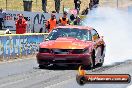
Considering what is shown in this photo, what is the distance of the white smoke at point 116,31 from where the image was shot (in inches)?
880

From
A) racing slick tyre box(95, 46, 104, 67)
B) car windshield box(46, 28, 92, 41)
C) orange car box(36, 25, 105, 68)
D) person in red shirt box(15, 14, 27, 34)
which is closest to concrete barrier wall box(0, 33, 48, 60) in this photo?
person in red shirt box(15, 14, 27, 34)

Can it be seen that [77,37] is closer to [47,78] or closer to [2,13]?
[47,78]

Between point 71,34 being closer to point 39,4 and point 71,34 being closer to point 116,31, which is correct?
point 116,31

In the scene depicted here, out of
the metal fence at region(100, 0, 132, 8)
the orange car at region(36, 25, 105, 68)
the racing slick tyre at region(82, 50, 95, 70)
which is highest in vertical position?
the orange car at region(36, 25, 105, 68)

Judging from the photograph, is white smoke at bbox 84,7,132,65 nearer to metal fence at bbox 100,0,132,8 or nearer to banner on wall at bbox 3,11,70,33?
banner on wall at bbox 3,11,70,33

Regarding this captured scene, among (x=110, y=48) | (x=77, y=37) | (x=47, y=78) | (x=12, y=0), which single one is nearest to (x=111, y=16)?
(x=110, y=48)

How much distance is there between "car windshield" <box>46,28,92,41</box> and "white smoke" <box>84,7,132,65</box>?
187 inches

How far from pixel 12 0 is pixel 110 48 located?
31.0 m

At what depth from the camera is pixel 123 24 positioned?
29234 millimetres

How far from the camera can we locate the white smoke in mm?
22344

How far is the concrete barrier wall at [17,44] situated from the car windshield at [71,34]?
4.26 meters

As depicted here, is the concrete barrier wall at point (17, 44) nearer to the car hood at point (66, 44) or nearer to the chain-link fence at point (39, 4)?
the car hood at point (66, 44)

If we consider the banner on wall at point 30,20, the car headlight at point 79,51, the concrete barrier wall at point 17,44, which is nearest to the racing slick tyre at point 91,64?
the car headlight at point 79,51

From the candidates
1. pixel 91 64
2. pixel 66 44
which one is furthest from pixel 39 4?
pixel 66 44
